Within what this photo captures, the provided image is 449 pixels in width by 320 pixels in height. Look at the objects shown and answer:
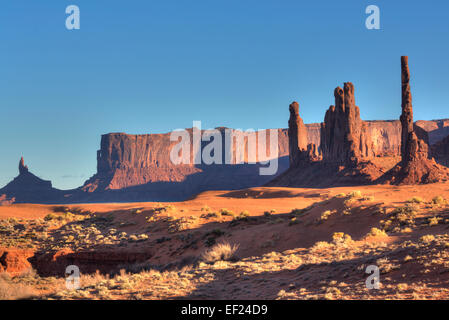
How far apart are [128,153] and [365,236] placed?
7361 inches

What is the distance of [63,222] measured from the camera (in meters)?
31.4

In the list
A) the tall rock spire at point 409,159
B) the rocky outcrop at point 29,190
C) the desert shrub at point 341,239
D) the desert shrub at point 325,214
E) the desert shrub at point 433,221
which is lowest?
the rocky outcrop at point 29,190

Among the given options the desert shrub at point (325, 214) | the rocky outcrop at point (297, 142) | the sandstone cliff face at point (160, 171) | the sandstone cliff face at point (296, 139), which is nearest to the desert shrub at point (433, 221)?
the desert shrub at point (325, 214)

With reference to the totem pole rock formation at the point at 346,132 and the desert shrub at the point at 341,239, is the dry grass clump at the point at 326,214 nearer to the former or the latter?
the desert shrub at the point at 341,239

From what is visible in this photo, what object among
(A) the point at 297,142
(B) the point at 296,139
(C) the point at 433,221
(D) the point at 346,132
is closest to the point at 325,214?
(C) the point at 433,221

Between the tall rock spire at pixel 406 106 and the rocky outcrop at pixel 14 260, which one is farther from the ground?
the tall rock spire at pixel 406 106

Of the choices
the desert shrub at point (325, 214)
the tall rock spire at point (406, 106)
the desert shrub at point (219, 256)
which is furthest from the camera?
the tall rock spire at point (406, 106)

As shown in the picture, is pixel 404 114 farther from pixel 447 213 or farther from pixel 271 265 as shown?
pixel 271 265

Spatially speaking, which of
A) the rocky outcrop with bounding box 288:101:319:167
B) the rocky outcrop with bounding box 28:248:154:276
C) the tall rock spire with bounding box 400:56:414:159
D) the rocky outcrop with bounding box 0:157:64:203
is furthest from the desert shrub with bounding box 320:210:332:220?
the rocky outcrop with bounding box 0:157:64:203

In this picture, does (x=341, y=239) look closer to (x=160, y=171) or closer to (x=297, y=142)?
(x=297, y=142)

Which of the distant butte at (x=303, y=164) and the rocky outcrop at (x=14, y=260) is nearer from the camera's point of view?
the rocky outcrop at (x=14, y=260)

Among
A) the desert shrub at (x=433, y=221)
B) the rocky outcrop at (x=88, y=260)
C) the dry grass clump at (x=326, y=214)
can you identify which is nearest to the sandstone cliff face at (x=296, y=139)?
the dry grass clump at (x=326, y=214)

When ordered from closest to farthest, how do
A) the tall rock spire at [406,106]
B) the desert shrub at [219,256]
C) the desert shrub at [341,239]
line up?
the desert shrub at [341,239], the desert shrub at [219,256], the tall rock spire at [406,106]
